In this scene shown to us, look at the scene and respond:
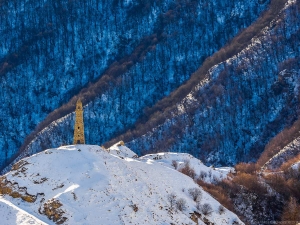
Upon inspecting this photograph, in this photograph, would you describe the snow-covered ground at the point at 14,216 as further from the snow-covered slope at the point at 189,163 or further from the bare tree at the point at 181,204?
the snow-covered slope at the point at 189,163

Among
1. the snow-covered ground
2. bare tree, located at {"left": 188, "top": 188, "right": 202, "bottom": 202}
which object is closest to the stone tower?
bare tree, located at {"left": 188, "top": 188, "right": 202, "bottom": 202}

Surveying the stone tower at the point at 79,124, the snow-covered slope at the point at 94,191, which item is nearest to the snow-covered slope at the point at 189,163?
the stone tower at the point at 79,124

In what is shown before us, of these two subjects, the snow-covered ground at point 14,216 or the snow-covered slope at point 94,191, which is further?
the snow-covered slope at point 94,191

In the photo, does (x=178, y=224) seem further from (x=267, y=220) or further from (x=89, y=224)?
(x=267, y=220)

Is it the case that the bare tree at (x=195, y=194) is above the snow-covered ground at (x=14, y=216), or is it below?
above

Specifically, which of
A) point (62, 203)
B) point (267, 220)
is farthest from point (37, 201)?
point (267, 220)

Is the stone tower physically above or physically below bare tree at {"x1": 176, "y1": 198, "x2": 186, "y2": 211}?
above

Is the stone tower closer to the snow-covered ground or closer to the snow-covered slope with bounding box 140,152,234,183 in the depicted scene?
the snow-covered slope with bounding box 140,152,234,183

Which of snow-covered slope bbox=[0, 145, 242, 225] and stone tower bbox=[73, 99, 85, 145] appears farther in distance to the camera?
stone tower bbox=[73, 99, 85, 145]
